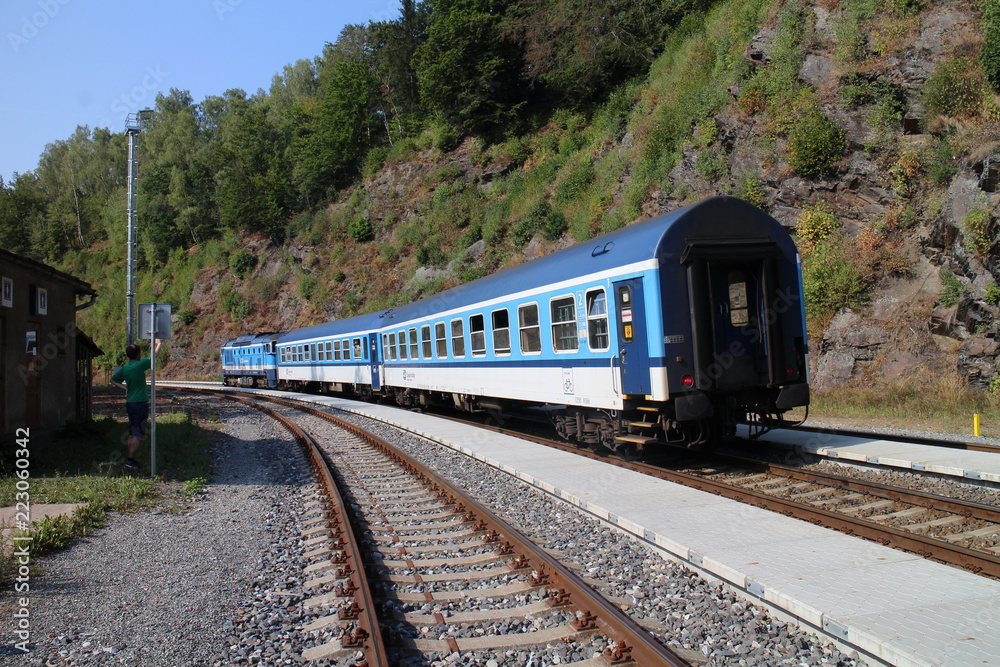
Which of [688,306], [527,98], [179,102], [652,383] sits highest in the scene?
[179,102]

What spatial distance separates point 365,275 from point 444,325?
100.0ft

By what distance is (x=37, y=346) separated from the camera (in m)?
11.9

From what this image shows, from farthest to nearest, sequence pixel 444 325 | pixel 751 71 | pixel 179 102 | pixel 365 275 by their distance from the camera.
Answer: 1. pixel 179 102
2. pixel 365 275
3. pixel 751 71
4. pixel 444 325

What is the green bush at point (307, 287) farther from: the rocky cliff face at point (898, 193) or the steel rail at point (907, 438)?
the steel rail at point (907, 438)

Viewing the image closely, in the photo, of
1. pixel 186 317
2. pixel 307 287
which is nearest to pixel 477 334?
pixel 307 287

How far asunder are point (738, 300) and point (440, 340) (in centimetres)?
930

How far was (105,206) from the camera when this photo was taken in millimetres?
83625

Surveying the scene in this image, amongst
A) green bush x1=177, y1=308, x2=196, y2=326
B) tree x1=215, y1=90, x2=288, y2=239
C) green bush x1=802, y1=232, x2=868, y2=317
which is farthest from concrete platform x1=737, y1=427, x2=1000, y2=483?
green bush x1=177, y1=308, x2=196, y2=326

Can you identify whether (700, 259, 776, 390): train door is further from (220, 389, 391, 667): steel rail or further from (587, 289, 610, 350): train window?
(220, 389, 391, 667): steel rail

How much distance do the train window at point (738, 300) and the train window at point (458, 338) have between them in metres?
7.35

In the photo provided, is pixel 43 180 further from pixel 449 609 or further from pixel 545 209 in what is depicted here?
pixel 449 609

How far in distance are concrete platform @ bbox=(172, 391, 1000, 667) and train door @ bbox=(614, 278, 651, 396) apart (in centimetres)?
139

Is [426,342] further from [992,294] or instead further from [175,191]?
[175,191]

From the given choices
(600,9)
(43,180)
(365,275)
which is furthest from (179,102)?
(600,9)
